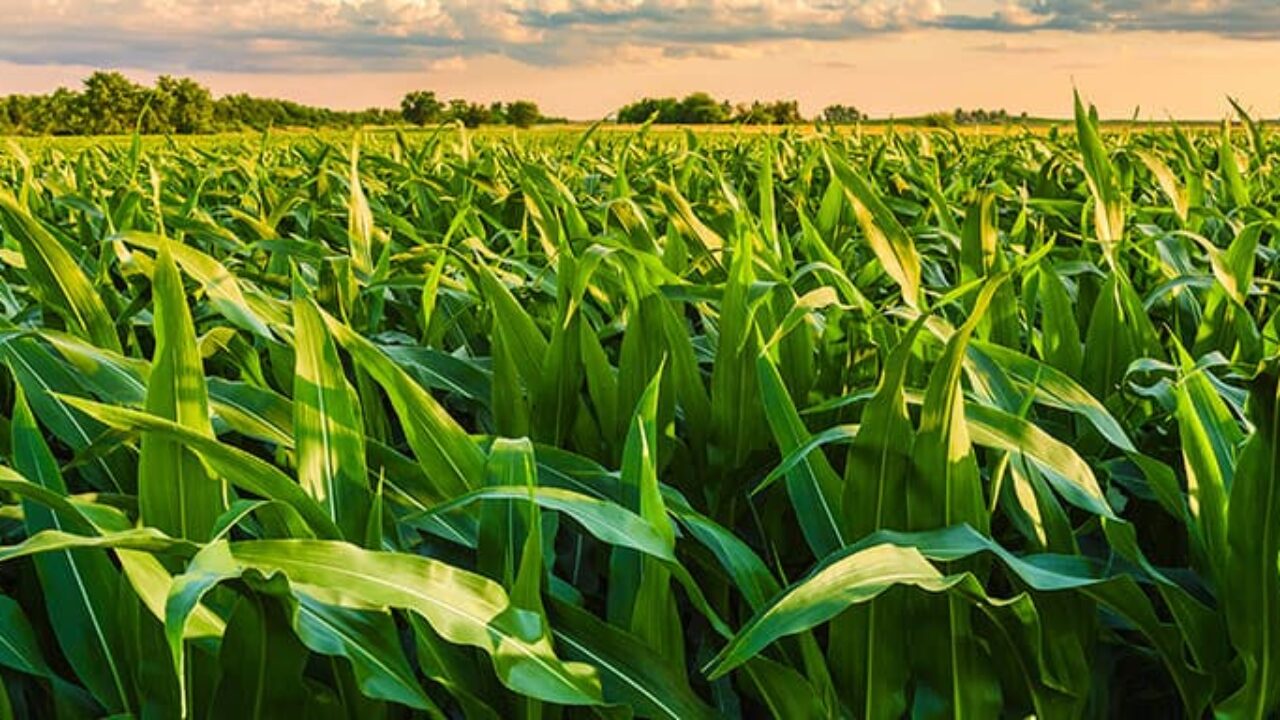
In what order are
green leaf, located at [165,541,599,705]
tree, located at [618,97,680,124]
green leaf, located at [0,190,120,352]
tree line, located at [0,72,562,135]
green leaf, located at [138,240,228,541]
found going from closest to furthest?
green leaf, located at [165,541,599,705]
green leaf, located at [138,240,228,541]
green leaf, located at [0,190,120,352]
tree, located at [618,97,680,124]
tree line, located at [0,72,562,135]

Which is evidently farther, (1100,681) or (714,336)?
(714,336)

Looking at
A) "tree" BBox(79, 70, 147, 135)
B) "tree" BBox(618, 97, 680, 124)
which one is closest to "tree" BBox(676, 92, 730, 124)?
"tree" BBox(618, 97, 680, 124)

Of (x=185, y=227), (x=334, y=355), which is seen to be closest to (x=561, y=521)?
(x=334, y=355)

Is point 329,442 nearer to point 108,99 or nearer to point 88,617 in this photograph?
point 88,617

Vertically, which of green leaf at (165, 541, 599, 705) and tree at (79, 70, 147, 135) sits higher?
green leaf at (165, 541, 599, 705)

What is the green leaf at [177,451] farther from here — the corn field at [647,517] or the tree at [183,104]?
the tree at [183,104]

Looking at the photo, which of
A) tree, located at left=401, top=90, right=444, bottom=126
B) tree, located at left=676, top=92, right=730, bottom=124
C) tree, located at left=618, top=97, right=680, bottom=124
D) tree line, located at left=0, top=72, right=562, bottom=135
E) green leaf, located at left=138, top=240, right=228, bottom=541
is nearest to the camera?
green leaf, located at left=138, top=240, right=228, bottom=541

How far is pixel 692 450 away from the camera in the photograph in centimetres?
105

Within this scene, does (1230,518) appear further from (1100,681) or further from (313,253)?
(313,253)

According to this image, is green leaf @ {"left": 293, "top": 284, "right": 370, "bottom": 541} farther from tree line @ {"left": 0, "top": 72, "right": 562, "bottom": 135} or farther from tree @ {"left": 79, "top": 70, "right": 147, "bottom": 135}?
tree @ {"left": 79, "top": 70, "right": 147, "bottom": 135}

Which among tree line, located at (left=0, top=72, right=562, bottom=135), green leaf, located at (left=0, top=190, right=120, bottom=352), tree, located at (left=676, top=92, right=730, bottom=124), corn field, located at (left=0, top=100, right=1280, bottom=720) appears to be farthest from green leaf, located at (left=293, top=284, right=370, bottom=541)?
tree line, located at (left=0, top=72, right=562, bottom=135)

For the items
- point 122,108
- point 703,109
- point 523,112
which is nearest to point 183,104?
point 122,108

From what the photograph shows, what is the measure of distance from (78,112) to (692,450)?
50029 millimetres

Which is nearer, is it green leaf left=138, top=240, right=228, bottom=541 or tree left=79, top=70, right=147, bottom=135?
green leaf left=138, top=240, right=228, bottom=541
